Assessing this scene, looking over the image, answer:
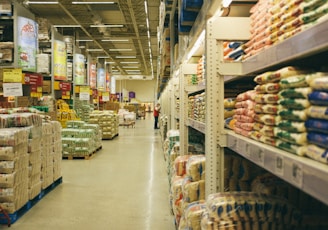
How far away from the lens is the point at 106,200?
6211 millimetres

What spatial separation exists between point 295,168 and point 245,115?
105cm

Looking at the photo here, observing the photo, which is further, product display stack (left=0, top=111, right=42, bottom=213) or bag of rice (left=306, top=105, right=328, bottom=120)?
product display stack (left=0, top=111, right=42, bottom=213)

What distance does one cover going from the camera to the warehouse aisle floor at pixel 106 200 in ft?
16.4

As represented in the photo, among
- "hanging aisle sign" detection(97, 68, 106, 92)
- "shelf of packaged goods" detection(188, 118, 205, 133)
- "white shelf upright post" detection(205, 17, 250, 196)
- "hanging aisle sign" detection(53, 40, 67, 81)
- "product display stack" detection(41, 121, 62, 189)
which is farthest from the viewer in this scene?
"hanging aisle sign" detection(97, 68, 106, 92)

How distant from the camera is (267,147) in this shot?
174cm

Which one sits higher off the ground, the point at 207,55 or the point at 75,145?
the point at 207,55

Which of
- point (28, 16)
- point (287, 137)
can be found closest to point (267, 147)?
point (287, 137)

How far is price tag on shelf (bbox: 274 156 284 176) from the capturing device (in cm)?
146

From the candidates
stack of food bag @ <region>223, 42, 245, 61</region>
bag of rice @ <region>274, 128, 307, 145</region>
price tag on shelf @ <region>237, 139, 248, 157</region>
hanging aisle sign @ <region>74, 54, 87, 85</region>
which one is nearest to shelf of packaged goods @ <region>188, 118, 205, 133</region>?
stack of food bag @ <region>223, 42, 245, 61</region>

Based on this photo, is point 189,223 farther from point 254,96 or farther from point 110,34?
point 110,34

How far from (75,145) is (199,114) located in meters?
7.02

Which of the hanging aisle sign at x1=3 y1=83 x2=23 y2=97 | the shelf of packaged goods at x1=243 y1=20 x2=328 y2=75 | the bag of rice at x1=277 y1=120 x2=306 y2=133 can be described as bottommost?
the bag of rice at x1=277 y1=120 x2=306 y2=133

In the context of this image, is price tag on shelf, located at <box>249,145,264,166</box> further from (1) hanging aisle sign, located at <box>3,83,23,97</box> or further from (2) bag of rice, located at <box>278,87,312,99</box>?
(1) hanging aisle sign, located at <box>3,83,23,97</box>

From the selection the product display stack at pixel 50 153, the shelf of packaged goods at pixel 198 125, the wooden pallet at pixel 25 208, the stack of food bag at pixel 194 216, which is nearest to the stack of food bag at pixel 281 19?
the stack of food bag at pixel 194 216
